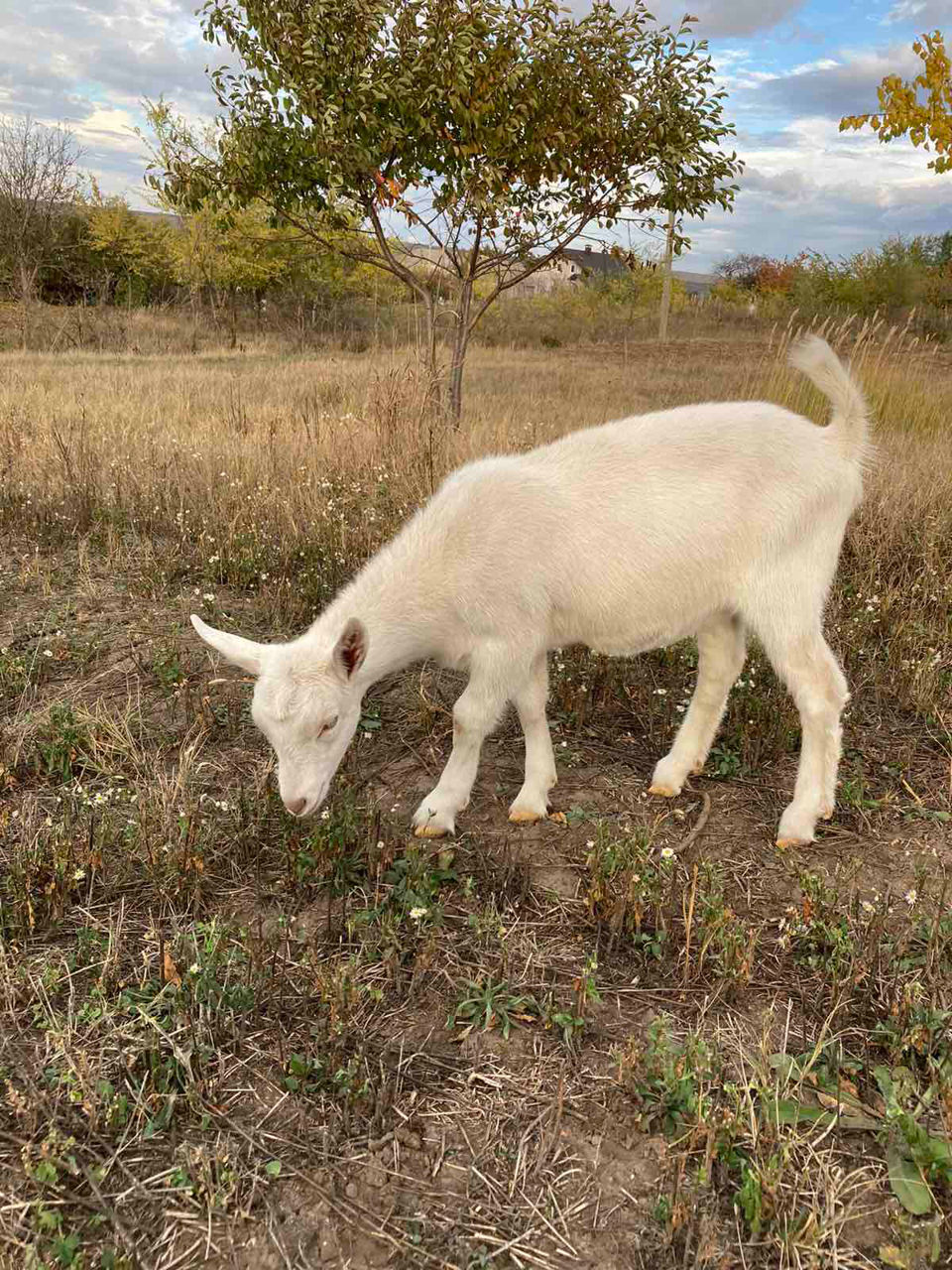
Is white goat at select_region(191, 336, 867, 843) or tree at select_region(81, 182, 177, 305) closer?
white goat at select_region(191, 336, 867, 843)

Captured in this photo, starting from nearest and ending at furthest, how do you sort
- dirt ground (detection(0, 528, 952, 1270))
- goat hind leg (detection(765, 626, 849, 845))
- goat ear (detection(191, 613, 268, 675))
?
dirt ground (detection(0, 528, 952, 1270)) < goat ear (detection(191, 613, 268, 675)) < goat hind leg (detection(765, 626, 849, 845))

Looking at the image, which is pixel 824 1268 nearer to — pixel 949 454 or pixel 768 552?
pixel 768 552

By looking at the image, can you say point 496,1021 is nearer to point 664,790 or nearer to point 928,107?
point 664,790

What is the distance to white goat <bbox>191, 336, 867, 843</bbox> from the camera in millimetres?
3314

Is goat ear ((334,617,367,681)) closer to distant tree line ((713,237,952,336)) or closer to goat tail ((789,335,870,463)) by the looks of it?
goat tail ((789,335,870,463))

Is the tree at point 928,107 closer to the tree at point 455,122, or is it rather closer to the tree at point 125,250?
the tree at point 455,122

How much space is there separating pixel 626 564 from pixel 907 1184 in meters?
2.11

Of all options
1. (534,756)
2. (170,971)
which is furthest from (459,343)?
(170,971)

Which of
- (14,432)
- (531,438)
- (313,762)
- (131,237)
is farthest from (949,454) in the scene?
(131,237)

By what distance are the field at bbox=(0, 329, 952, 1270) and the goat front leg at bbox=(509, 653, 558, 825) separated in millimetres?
106

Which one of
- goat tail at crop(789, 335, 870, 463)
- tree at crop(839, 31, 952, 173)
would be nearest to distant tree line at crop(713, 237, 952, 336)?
tree at crop(839, 31, 952, 173)

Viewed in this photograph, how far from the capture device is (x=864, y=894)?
3.15 metres

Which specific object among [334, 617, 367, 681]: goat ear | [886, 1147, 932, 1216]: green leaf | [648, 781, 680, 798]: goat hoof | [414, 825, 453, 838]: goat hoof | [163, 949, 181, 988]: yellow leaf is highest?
[334, 617, 367, 681]: goat ear

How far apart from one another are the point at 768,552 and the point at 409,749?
1.84 metres
